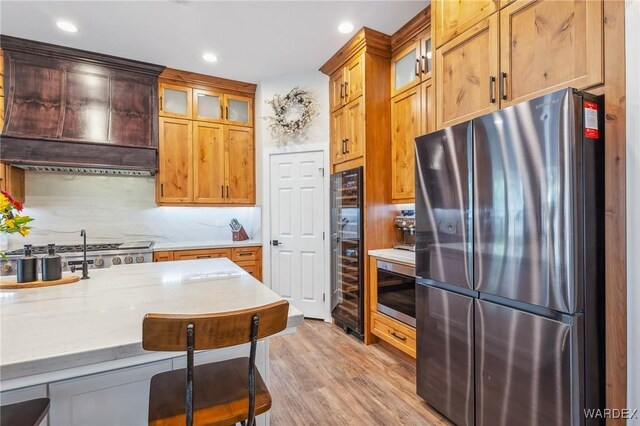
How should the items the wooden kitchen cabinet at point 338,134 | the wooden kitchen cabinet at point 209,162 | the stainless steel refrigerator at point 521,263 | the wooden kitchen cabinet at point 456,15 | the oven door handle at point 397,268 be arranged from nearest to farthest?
the stainless steel refrigerator at point 521,263
the wooden kitchen cabinet at point 456,15
the oven door handle at point 397,268
the wooden kitchen cabinet at point 338,134
the wooden kitchen cabinet at point 209,162

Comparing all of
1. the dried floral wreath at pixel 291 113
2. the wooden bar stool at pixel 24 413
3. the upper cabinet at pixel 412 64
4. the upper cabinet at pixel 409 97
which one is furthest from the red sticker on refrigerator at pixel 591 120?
the dried floral wreath at pixel 291 113

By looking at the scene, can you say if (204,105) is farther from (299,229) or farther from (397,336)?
(397,336)

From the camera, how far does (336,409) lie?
201 cm

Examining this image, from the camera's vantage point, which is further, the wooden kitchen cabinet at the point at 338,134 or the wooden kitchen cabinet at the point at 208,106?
the wooden kitchen cabinet at the point at 208,106

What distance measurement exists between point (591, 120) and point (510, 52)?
0.60 meters

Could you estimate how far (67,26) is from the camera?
9.41ft

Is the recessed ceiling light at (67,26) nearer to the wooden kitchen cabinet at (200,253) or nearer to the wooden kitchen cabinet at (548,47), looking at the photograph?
the wooden kitchen cabinet at (200,253)

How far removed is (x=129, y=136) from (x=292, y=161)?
1896 mm

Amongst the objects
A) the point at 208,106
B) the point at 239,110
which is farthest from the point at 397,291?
the point at 208,106

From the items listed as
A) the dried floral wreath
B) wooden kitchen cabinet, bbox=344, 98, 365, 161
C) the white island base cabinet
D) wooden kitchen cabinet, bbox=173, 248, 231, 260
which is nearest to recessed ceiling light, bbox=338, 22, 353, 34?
wooden kitchen cabinet, bbox=344, 98, 365, 161

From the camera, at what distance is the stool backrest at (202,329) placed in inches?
33.7

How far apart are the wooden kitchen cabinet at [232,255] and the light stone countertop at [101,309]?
1619 mm

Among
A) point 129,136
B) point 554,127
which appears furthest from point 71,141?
point 554,127

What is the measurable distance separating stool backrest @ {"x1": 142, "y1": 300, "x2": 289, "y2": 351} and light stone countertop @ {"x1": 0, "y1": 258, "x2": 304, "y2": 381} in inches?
4.7
